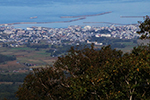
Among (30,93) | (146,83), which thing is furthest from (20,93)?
(146,83)

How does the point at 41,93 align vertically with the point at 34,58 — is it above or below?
above

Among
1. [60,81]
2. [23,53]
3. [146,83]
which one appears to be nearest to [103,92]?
[146,83]

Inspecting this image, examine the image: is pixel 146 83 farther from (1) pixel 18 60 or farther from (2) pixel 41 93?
(1) pixel 18 60

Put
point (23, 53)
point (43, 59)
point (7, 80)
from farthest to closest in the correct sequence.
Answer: point (23, 53), point (43, 59), point (7, 80)

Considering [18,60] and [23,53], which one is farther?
[23,53]

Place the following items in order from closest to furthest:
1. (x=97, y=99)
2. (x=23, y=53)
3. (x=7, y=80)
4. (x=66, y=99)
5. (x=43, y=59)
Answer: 1. (x=97, y=99)
2. (x=66, y=99)
3. (x=7, y=80)
4. (x=43, y=59)
5. (x=23, y=53)

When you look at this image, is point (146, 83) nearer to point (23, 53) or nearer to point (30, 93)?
point (30, 93)

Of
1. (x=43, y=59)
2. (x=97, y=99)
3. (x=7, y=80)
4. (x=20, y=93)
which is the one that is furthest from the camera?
(x=43, y=59)

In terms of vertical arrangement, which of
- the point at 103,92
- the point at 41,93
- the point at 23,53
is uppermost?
the point at 103,92

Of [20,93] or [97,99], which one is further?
[20,93]
